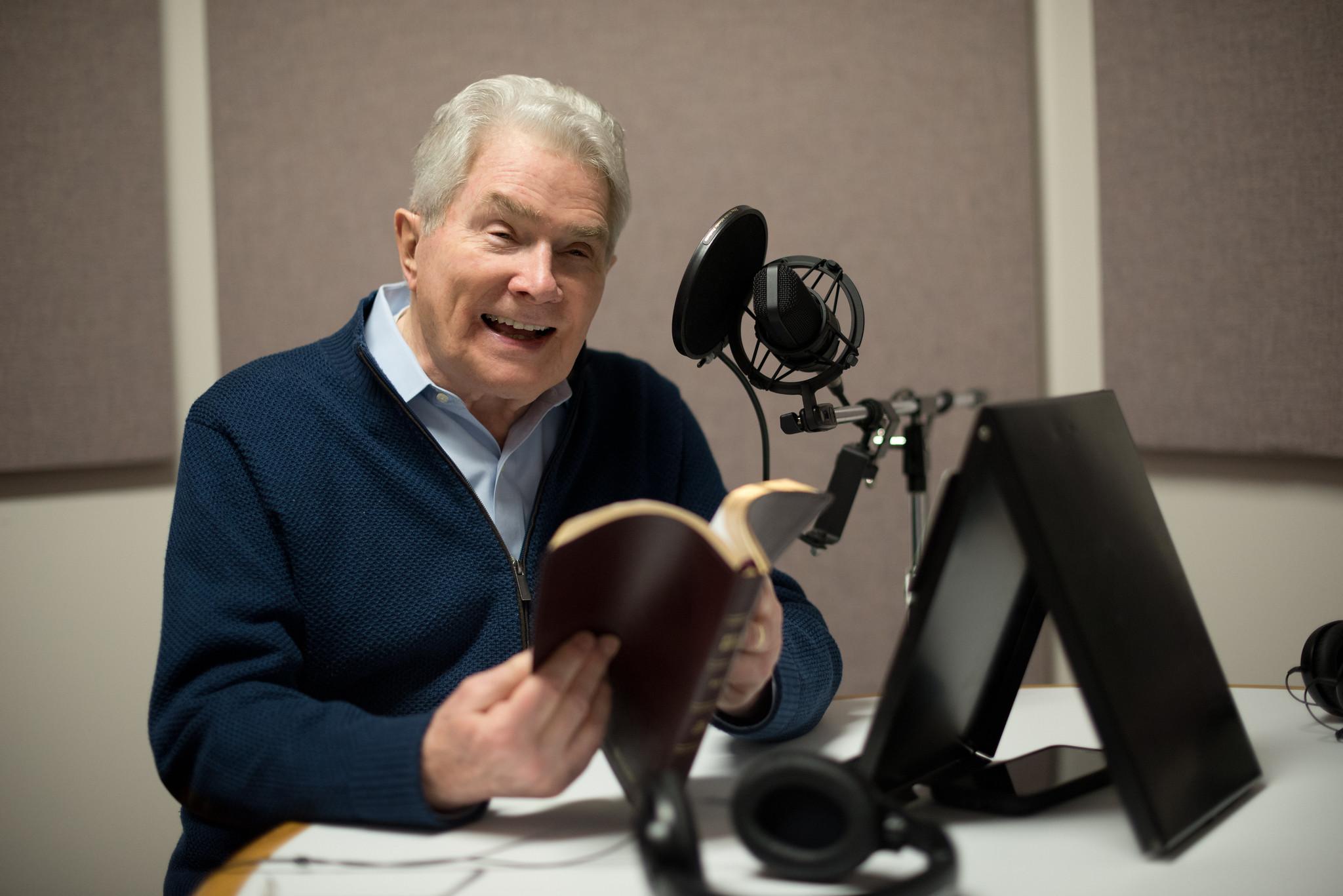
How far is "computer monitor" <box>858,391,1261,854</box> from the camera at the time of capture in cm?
69

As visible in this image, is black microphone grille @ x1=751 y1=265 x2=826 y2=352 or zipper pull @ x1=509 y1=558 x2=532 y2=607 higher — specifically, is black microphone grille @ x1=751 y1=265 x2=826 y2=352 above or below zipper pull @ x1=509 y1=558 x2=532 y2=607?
above

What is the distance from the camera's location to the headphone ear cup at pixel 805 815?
644 millimetres

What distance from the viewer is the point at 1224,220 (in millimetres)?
1966

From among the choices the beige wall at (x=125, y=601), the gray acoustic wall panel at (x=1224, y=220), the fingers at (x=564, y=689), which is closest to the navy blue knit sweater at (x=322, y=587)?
the fingers at (x=564, y=689)

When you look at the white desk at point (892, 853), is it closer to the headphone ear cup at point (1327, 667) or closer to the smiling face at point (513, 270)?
the headphone ear cup at point (1327, 667)

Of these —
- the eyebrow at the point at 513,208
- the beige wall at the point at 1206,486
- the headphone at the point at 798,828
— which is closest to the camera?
the headphone at the point at 798,828

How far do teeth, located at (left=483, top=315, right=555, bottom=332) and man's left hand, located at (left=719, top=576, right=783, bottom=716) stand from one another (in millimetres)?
520

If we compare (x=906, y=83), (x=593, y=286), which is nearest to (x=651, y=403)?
(x=593, y=286)

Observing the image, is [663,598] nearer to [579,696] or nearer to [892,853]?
[579,696]

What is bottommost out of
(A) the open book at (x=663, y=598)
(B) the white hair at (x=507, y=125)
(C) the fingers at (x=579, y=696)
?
(C) the fingers at (x=579, y=696)

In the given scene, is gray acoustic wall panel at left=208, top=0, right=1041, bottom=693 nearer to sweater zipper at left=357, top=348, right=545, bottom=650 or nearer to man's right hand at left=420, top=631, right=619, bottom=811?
sweater zipper at left=357, top=348, right=545, bottom=650

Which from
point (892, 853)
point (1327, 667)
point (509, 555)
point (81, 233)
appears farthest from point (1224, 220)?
point (81, 233)

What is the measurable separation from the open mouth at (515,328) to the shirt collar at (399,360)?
0.07 meters

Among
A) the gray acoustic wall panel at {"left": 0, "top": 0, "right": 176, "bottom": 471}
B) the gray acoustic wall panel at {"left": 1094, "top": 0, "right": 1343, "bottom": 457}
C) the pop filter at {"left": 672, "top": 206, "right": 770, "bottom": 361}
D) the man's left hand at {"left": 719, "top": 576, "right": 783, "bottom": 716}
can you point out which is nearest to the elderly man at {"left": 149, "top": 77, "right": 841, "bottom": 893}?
the man's left hand at {"left": 719, "top": 576, "right": 783, "bottom": 716}
